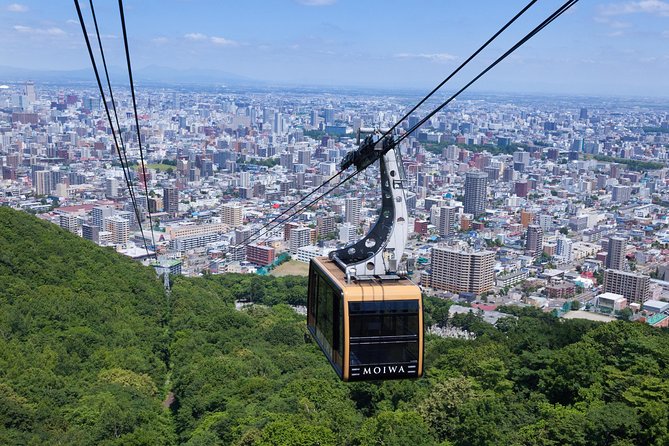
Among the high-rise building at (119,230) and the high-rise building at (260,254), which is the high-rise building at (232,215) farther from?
the high-rise building at (260,254)

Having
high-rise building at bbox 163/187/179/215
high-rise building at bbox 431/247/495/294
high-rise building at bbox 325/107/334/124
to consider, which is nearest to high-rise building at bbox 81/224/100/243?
high-rise building at bbox 163/187/179/215

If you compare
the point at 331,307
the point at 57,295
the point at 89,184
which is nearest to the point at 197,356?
the point at 57,295

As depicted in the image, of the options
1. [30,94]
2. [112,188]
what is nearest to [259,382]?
[112,188]

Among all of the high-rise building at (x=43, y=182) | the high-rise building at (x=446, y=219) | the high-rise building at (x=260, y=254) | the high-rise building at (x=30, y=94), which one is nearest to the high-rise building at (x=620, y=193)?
the high-rise building at (x=446, y=219)

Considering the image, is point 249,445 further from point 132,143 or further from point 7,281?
point 132,143

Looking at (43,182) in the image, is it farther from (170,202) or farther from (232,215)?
(232,215)

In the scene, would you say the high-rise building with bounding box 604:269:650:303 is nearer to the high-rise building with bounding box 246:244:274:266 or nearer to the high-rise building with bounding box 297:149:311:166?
the high-rise building with bounding box 246:244:274:266
